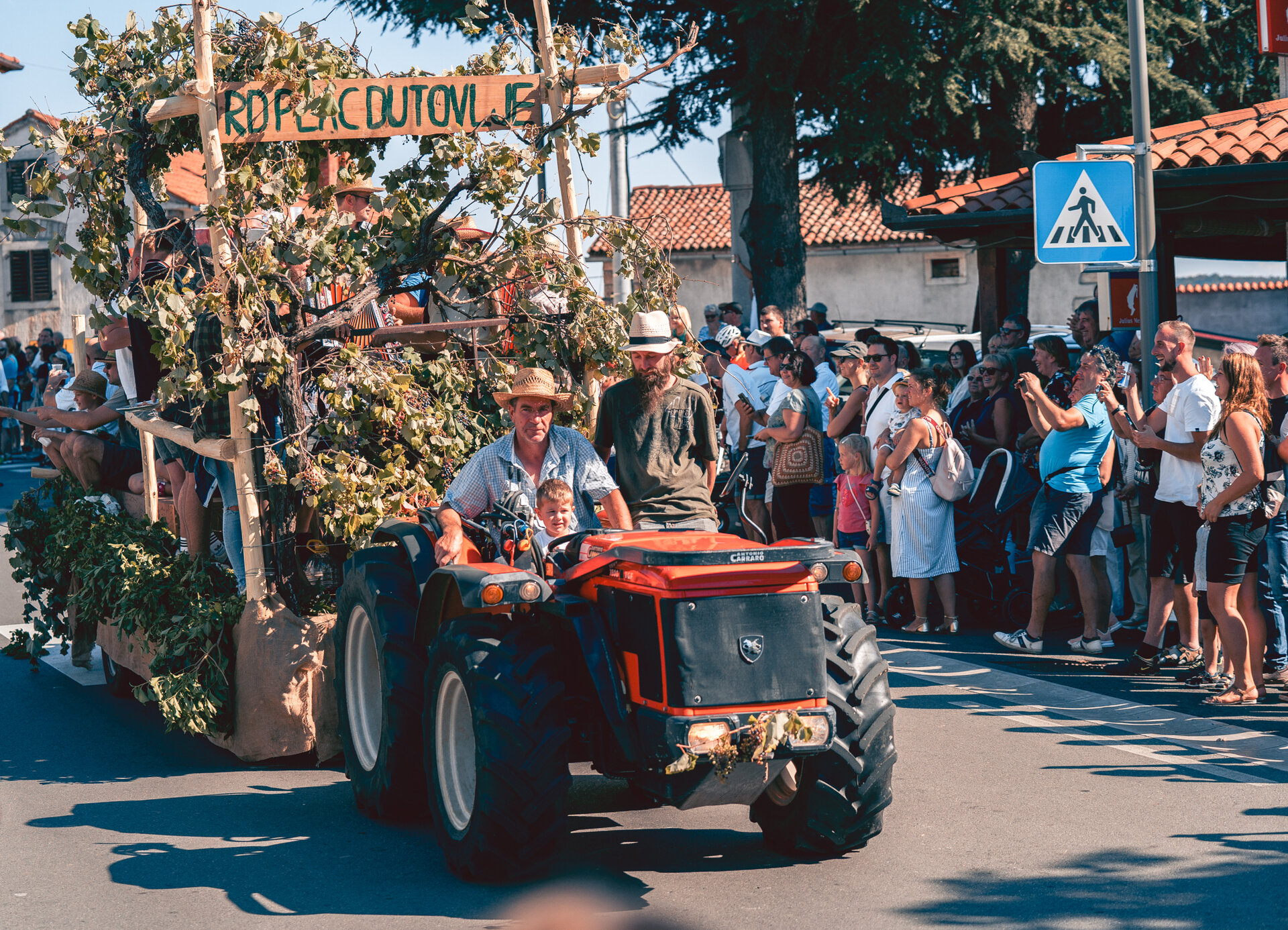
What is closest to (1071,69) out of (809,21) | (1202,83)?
(1202,83)

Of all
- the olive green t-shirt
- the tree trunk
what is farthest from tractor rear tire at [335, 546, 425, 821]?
the tree trunk

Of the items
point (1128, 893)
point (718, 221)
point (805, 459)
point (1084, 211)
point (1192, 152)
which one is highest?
point (718, 221)

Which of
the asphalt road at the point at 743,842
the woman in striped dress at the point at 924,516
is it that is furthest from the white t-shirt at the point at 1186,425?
the woman in striped dress at the point at 924,516

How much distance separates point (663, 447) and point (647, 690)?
7.17 ft

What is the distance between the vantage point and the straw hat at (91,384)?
9945mm

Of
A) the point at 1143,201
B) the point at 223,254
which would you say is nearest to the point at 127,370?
the point at 223,254

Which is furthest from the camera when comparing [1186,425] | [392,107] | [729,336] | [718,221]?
[718,221]

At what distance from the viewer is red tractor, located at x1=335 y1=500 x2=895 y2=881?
483 centimetres

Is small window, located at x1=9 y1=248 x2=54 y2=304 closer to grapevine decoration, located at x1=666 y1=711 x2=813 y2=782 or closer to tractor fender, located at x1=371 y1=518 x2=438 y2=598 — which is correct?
tractor fender, located at x1=371 y1=518 x2=438 y2=598

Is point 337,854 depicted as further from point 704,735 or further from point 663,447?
point 663,447

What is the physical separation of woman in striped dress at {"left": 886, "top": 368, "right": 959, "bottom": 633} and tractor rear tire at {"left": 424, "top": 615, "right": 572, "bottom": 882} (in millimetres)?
5181

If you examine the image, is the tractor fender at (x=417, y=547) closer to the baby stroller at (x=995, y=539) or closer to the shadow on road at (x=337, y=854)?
the shadow on road at (x=337, y=854)

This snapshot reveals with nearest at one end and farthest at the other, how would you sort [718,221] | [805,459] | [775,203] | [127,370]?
[127,370], [805,459], [775,203], [718,221]

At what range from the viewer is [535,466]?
20.9 ft
